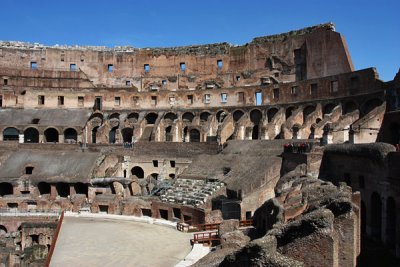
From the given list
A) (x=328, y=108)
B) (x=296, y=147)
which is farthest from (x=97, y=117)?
(x=296, y=147)

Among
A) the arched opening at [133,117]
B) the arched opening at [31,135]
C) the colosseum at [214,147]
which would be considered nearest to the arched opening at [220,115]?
the colosseum at [214,147]

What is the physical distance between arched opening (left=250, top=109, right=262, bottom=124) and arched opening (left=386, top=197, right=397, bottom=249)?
2358 cm

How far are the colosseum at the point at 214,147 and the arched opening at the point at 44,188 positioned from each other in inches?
4.4

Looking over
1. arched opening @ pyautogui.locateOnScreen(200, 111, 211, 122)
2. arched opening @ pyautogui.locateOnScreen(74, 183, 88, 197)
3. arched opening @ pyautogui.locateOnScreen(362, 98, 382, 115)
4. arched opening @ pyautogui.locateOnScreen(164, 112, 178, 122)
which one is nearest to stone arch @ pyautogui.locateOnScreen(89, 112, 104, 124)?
arched opening @ pyautogui.locateOnScreen(164, 112, 178, 122)

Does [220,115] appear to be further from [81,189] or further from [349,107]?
[81,189]

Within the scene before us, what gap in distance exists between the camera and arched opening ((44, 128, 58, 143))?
45278 mm

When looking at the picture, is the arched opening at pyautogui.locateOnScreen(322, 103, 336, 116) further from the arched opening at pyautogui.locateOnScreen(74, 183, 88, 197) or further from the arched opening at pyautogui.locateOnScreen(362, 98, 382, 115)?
the arched opening at pyautogui.locateOnScreen(74, 183, 88, 197)

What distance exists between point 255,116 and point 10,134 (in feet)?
86.7

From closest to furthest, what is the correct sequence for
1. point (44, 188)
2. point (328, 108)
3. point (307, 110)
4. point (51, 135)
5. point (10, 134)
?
1. point (44, 188)
2. point (328, 108)
3. point (307, 110)
4. point (10, 134)
5. point (51, 135)

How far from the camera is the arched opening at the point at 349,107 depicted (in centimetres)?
3411

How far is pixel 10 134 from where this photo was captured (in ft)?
144

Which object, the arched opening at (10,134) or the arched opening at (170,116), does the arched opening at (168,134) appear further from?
the arched opening at (10,134)

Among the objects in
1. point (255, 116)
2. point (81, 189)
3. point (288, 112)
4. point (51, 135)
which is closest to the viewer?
point (81, 189)

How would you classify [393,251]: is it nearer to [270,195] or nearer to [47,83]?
[270,195]
